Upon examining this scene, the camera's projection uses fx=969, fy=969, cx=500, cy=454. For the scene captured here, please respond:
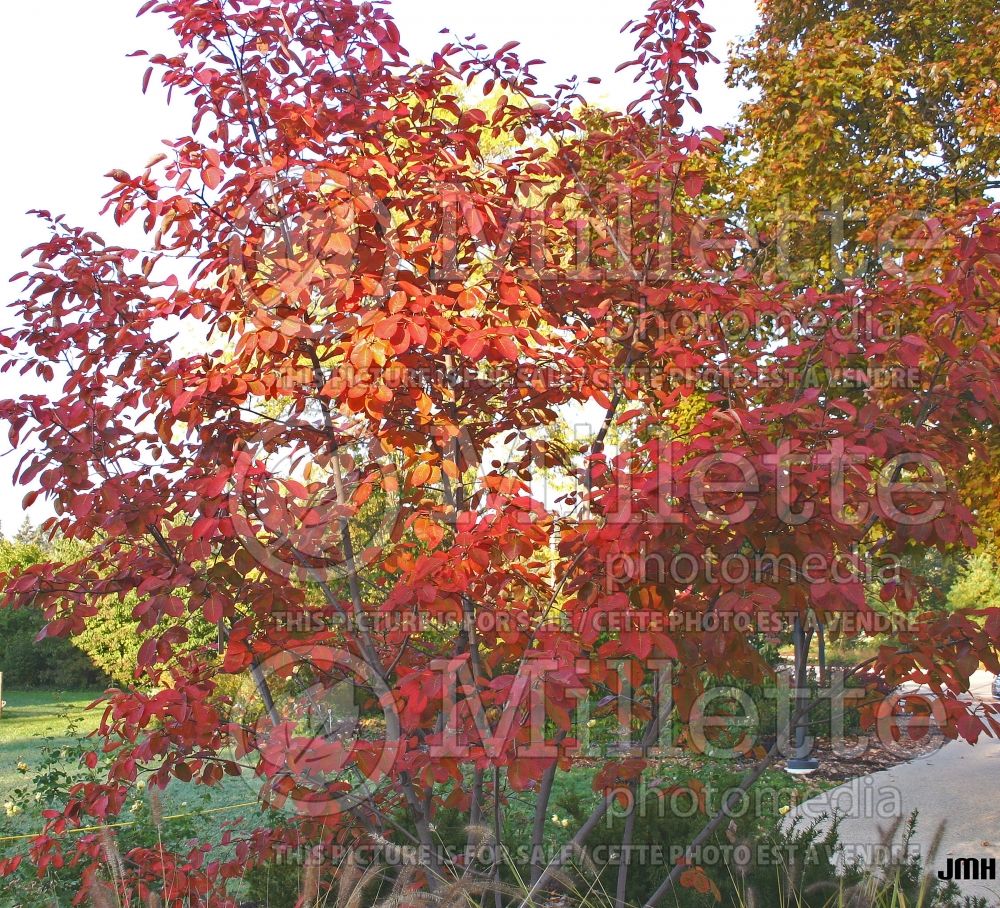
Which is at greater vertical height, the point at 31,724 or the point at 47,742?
the point at 47,742

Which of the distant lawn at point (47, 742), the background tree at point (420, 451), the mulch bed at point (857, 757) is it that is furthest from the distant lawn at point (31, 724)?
the mulch bed at point (857, 757)

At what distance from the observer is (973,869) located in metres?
5.48

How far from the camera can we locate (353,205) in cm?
290

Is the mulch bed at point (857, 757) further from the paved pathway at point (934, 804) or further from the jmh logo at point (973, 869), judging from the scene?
the jmh logo at point (973, 869)

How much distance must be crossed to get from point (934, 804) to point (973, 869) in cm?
190

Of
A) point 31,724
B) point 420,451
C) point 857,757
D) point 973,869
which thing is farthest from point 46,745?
point 973,869

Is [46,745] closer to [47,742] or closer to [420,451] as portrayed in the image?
[47,742]

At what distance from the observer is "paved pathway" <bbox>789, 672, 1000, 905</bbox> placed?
19.7 ft

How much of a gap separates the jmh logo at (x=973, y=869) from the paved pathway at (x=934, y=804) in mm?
47

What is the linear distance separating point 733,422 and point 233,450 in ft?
5.49

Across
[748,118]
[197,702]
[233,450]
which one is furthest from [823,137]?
[197,702]

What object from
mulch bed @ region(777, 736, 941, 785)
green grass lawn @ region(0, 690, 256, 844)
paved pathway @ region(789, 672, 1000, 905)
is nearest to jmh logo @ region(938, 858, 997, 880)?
paved pathway @ region(789, 672, 1000, 905)

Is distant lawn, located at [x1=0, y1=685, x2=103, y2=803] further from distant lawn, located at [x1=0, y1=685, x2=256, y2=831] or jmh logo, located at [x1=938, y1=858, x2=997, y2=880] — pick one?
jmh logo, located at [x1=938, y1=858, x2=997, y2=880]

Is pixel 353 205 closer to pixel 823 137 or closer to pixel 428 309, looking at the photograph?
pixel 428 309
